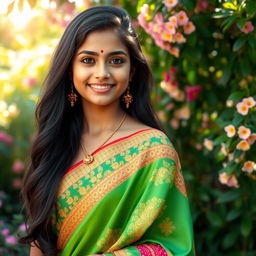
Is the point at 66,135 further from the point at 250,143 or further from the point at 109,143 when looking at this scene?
the point at 250,143

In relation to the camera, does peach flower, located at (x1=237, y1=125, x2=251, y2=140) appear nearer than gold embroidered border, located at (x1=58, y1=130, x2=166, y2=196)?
No

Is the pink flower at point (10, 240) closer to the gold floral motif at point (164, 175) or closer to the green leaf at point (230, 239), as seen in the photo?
the green leaf at point (230, 239)

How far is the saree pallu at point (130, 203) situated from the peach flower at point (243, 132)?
605 millimetres

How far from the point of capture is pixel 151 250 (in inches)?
90.1

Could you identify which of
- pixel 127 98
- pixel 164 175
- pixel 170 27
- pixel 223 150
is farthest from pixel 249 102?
pixel 164 175

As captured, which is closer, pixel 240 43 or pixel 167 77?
pixel 240 43

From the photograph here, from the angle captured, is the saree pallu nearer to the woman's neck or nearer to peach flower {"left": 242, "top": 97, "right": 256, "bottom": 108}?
the woman's neck

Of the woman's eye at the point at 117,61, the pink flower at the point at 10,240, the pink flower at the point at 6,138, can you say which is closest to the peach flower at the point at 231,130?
the woman's eye at the point at 117,61

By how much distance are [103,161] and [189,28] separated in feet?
3.36

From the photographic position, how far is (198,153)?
4.14 m

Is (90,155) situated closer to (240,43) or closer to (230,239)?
(240,43)

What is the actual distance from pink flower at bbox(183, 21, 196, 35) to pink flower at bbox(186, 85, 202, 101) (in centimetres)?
71

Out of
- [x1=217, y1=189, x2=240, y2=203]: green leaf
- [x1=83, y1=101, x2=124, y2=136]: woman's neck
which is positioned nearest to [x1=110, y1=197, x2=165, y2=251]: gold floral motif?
[x1=83, y1=101, x2=124, y2=136]: woman's neck

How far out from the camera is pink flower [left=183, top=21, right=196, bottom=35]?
10.2 feet
